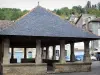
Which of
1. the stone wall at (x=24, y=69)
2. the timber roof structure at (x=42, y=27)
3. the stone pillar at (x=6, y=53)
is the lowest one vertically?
the stone wall at (x=24, y=69)

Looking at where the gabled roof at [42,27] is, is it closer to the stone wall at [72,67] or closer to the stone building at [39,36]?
the stone building at [39,36]

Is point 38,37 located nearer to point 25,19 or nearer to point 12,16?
point 25,19

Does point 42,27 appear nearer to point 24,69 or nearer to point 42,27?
point 42,27

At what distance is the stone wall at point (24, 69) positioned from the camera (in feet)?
79.2

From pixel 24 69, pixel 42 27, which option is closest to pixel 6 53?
pixel 24 69

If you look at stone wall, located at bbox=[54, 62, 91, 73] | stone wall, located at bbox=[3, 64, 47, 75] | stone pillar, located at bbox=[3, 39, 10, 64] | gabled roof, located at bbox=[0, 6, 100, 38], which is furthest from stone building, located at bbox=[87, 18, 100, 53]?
stone pillar, located at bbox=[3, 39, 10, 64]

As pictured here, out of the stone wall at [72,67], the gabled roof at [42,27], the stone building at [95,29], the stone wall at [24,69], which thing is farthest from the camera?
the stone building at [95,29]

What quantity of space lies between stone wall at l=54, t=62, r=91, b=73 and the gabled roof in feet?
7.98

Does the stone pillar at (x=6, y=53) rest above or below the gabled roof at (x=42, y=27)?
below

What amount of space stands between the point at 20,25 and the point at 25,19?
1084mm

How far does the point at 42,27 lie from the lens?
25.4 meters

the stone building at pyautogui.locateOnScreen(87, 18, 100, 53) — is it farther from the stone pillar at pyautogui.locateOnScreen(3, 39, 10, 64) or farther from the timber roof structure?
the stone pillar at pyautogui.locateOnScreen(3, 39, 10, 64)

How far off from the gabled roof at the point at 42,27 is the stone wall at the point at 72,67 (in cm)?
243

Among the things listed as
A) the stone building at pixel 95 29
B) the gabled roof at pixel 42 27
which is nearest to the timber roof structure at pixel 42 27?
the gabled roof at pixel 42 27
